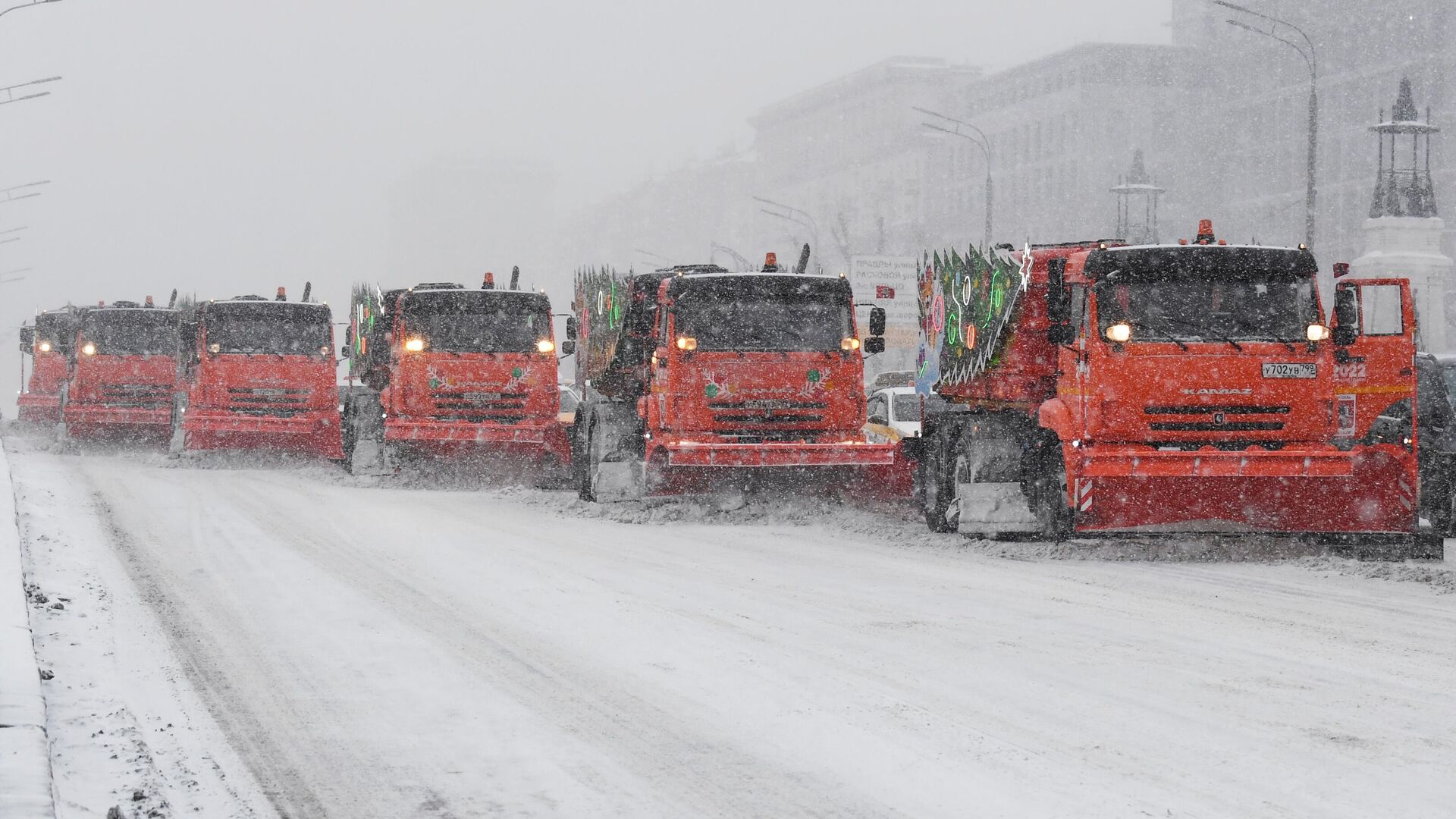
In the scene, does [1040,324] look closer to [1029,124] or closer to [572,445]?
[572,445]

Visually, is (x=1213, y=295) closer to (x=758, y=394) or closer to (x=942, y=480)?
(x=942, y=480)

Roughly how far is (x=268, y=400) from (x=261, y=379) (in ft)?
1.09

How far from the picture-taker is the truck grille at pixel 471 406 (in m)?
22.5

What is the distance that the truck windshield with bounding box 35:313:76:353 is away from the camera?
1247 inches

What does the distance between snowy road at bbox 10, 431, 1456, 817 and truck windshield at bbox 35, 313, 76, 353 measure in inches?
723

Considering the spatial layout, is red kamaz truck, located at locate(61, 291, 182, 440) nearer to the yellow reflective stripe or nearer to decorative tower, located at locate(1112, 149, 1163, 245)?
the yellow reflective stripe

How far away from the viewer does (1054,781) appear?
19.6 feet

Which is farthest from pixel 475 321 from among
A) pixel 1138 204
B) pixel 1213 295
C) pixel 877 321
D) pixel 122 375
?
pixel 1138 204

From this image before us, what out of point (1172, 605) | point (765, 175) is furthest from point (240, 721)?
point (765, 175)

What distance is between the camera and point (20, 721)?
6328 millimetres

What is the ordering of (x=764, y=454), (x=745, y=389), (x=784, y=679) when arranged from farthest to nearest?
1. (x=745, y=389)
2. (x=764, y=454)
3. (x=784, y=679)

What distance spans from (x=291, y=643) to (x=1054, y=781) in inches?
174

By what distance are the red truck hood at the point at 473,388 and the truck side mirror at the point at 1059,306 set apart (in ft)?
31.9

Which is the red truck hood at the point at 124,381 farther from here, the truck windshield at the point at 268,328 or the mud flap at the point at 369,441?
the mud flap at the point at 369,441
